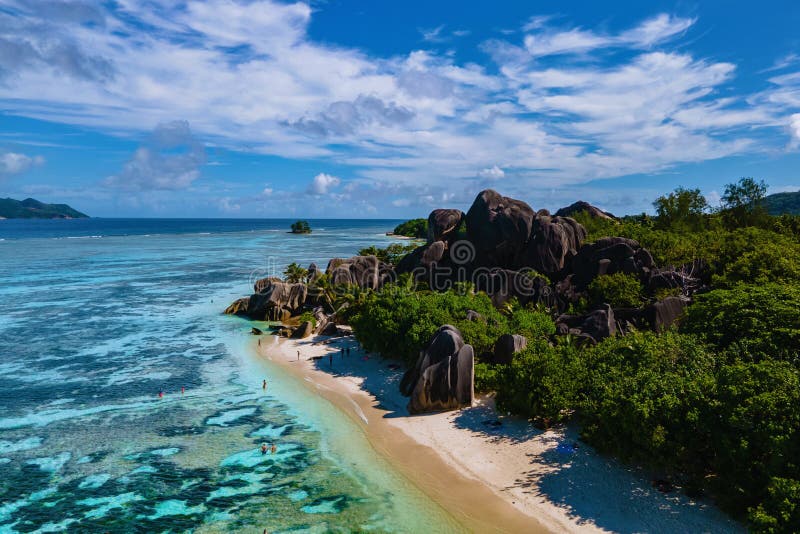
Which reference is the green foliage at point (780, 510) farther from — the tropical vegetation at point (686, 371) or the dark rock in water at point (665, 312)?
the dark rock in water at point (665, 312)

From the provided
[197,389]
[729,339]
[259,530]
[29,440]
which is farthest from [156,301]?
[729,339]

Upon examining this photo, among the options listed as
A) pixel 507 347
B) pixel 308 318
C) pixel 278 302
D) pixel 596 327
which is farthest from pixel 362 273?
pixel 507 347

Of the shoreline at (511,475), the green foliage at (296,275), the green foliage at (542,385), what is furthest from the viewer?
the green foliage at (296,275)

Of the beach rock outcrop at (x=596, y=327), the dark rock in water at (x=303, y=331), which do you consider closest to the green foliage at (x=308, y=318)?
the dark rock in water at (x=303, y=331)

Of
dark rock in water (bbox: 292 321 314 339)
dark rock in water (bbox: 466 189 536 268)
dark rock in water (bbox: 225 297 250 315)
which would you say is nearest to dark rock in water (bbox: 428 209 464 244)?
dark rock in water (bbox: 466 189 536 268)

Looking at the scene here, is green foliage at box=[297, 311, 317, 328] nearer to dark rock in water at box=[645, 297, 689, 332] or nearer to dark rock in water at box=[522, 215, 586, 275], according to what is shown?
dark rock in water at box=[522, 215, 586, 275]

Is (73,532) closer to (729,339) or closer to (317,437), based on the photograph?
(317,437)
